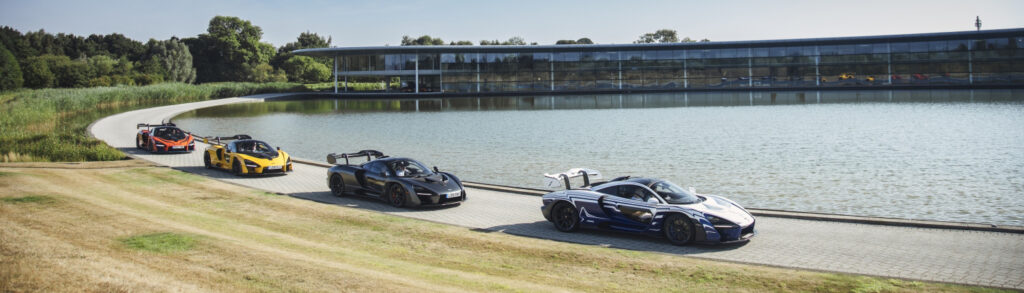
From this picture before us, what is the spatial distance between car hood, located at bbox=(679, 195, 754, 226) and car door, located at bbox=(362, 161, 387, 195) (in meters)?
8.02

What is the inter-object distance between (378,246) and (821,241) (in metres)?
8.03

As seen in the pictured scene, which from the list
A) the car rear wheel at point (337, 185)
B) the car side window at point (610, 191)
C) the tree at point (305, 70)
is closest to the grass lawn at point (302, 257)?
the car side window at point (610, 191)

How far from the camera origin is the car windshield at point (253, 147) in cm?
2341

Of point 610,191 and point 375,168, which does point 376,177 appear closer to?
point 375,168

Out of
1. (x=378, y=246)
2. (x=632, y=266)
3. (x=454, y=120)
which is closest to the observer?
(x=632, y=266)

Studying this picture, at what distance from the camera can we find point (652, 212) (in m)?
13.5

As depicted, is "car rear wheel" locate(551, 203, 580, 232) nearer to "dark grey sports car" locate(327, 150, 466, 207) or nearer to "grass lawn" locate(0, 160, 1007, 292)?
"grass lawn" locate(0, 160, 1007, 292)

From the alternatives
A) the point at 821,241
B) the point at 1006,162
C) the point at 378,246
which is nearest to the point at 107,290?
the point at 378,246

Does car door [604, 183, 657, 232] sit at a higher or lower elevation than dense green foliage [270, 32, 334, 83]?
lower

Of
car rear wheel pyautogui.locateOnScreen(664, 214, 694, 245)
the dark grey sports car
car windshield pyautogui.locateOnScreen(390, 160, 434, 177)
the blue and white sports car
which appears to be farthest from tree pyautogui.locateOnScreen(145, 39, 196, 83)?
car rear wheel pyautogui.locateOnScreen(664, 214, 694, 245)

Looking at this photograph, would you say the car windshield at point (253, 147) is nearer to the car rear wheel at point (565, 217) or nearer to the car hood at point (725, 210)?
the car rear wheel at point (565, 217)

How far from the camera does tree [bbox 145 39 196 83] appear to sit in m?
112

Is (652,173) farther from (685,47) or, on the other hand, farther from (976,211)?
(685,47)

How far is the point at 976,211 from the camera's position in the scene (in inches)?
683
